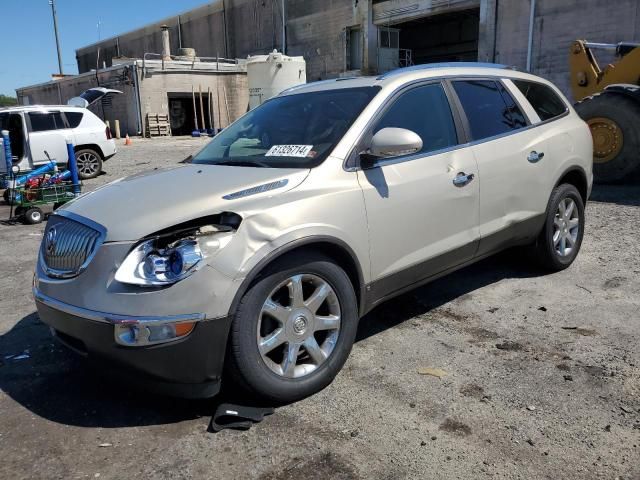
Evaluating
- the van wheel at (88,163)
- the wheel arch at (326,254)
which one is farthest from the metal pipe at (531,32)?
the wheel arch at (326,254)

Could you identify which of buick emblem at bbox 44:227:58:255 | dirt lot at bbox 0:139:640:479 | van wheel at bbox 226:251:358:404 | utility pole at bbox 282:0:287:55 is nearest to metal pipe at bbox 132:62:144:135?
utility pole at bbox 282:0:287:55

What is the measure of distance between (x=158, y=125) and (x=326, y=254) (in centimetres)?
2987

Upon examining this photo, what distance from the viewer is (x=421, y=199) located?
11.4 ft

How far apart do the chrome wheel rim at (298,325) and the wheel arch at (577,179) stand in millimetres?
2697

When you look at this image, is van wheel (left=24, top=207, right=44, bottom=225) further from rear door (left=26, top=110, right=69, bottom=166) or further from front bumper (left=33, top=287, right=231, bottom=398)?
front bumper (left=33, top=287, right=231, bottom=398)

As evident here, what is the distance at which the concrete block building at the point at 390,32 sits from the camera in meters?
21.2

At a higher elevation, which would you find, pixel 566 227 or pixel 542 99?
pixel 542 99

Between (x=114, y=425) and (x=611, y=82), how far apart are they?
1040 cm

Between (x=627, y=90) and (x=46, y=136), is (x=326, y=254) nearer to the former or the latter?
(x=627, y=90)

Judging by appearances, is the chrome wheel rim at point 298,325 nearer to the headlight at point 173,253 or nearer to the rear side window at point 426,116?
the headlight at point 173,253

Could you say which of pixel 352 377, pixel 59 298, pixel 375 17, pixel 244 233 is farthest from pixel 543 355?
pixel 375 17

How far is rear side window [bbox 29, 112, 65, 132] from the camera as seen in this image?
1259 centimetres

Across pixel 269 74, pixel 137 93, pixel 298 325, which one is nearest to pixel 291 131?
pixel 298 325

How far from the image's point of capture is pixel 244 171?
325 cm
